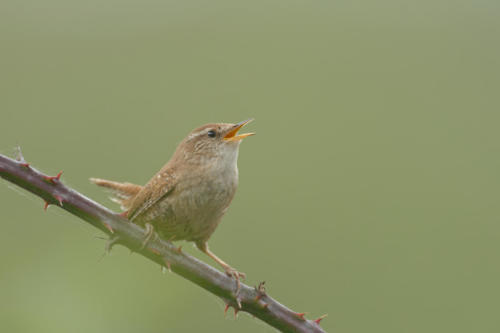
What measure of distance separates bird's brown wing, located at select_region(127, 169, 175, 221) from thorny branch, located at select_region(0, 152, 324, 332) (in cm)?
77

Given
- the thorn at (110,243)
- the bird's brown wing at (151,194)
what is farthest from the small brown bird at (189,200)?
the thorn at (110,243)

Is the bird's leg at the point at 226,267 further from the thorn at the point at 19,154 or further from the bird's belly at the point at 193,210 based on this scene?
the thorn at the point at 19,154

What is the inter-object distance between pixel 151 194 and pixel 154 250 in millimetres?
912

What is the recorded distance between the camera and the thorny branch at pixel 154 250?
1597 millimetres

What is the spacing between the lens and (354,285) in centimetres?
505

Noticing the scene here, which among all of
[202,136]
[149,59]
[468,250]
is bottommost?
[202,136]

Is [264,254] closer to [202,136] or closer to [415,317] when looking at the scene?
[415,317]

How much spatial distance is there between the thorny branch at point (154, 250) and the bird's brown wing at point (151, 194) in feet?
2.54

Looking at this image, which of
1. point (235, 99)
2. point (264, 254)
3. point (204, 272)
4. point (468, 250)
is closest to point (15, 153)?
point (204, 272)

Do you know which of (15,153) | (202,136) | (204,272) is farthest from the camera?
(202,136)

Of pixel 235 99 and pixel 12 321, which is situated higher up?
pixel 235 99

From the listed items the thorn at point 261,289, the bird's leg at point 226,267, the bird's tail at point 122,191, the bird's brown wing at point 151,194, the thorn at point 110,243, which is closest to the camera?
the thorn at point 110,243

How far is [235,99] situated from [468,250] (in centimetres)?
354

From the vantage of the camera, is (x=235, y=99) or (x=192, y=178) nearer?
(x=192, y=178)
